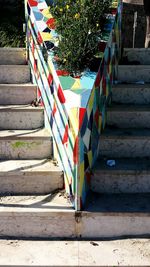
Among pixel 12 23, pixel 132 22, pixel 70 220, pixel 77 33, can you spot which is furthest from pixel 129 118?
pixel 132 22

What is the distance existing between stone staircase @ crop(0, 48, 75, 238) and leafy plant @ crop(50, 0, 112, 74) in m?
0.88

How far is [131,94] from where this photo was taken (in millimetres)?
5758

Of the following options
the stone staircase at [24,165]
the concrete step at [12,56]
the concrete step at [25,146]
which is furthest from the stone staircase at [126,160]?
the concrete step at [12,56]

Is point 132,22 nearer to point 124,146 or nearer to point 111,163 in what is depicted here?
point 124,146

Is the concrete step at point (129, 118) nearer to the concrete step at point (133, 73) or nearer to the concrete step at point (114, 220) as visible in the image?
the concrete step at point (133, 73)

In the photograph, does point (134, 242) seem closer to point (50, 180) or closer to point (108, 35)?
point (50, 180)

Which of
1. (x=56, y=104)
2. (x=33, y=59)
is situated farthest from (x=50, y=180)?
(x=33, y=59)

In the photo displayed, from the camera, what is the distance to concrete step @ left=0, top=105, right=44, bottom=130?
5.29 metres

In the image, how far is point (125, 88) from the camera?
573 cm

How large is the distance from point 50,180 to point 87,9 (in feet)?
5.78

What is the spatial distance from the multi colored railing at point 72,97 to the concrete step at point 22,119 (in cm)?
20

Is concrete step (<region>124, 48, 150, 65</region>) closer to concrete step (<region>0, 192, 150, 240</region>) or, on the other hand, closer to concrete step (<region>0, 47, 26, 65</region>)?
concrete step (<region>0, 47, 26, 65</region>)

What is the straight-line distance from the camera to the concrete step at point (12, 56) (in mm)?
Result: 5965

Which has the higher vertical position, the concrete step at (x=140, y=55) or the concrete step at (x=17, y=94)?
the concrete step at (x=140, y=55)
